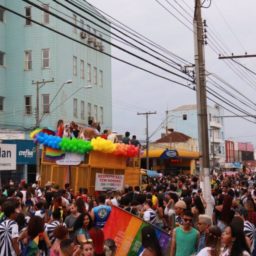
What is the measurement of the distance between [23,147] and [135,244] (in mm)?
27249

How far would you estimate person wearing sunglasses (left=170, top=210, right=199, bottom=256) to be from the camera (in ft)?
24.8

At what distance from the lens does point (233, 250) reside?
18.6 feet

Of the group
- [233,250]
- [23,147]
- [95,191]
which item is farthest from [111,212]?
[23,147]

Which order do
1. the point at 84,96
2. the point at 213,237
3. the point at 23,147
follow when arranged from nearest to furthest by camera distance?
1. the point at 213,237
2. the point at 23,147
3. the point at 84,96

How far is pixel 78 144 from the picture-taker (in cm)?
1706

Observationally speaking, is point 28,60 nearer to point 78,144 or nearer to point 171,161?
point 171,161

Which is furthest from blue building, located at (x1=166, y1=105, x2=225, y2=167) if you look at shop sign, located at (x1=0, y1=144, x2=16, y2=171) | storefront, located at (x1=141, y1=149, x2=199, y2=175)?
shop sign, located at (x1=0, y1=144, x2=16, y2=171)

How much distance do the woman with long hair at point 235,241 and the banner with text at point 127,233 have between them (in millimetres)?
2766

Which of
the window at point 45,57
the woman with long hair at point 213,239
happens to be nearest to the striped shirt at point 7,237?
the woman with long hair at point 213,239

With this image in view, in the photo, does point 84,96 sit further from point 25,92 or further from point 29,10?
point 29,10

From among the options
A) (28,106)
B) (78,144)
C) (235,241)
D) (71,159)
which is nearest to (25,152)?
(28,106)

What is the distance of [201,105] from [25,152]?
832 inches

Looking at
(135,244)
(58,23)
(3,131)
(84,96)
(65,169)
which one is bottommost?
(135,244)

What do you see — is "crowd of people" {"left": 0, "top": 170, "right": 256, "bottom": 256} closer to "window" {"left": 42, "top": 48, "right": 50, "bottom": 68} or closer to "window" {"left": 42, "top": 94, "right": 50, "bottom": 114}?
"window" {"left": 42, "top": 94, "right": 50, "bottom": 114}
